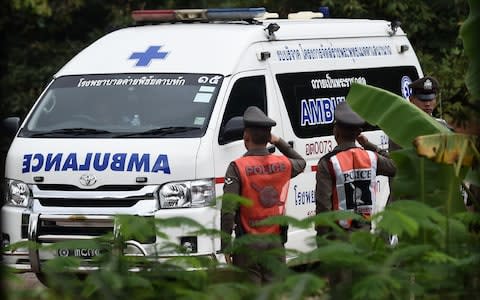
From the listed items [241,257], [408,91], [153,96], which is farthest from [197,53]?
[241,257]

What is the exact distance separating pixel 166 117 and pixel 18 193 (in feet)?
4.40

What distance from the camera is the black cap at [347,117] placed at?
978 centimetres

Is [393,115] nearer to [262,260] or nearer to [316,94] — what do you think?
[262,260]

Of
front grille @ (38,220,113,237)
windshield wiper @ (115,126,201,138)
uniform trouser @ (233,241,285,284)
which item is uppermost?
uniform trouser @ (233,241,285,284)

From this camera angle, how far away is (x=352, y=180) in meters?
9.78

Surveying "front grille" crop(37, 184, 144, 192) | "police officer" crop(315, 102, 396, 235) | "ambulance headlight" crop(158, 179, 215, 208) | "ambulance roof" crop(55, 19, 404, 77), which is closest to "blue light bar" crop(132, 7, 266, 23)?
"ambulance roof" crop(55, 19, 404, 77)

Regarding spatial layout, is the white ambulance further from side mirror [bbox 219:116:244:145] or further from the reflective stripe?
the reflective stripe

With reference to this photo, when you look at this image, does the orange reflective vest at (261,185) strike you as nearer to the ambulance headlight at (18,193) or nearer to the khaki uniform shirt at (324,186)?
the khaki uniform shirt at (324,186)

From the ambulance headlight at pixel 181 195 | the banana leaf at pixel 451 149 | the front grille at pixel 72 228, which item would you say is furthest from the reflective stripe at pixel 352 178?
the front grille at pixel 72 228

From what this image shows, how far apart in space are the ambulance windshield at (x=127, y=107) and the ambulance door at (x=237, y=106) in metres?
0.14

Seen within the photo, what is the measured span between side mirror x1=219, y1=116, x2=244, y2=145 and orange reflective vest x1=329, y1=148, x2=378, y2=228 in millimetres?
1942

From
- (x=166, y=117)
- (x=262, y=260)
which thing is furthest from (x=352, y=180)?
(x=262, y=260)

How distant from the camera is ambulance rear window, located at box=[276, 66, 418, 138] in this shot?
13.0 meters

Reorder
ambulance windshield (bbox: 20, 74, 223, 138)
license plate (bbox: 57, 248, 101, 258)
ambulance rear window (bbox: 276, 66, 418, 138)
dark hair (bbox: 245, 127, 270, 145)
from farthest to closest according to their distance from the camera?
ambulance rear window (bbox: 276, 66, 418, 138) < ambulance windshield (bbox: 20, 74, 223, 138) < dark hair (bbox: 245, 127, 270, 145) < license plate (bbox: 57, 248, 101, 258)
